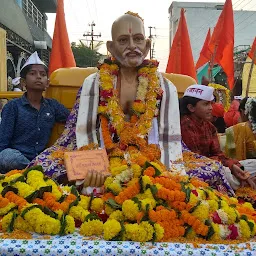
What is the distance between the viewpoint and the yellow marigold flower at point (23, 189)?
2004 millimetres

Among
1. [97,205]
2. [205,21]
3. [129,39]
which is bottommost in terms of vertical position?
[97,205]

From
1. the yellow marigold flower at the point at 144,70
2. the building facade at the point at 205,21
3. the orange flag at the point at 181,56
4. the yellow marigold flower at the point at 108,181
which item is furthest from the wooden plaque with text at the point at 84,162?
the building facade at the point at 205,21

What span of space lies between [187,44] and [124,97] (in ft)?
15.0

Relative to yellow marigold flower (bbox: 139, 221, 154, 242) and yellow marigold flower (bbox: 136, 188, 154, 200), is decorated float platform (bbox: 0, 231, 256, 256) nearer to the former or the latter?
yellow marigold flower (bbox: 139, 221, 154, 242)

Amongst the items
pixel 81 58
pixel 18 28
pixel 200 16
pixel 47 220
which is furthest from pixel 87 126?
pixel 81 58

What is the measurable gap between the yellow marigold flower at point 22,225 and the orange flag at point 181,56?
5.20 m

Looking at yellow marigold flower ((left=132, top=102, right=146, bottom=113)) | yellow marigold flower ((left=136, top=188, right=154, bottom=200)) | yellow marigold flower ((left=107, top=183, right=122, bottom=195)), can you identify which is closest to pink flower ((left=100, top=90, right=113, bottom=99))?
yellow marigold flower ((left=132, top=102, right=146, bottom=113))

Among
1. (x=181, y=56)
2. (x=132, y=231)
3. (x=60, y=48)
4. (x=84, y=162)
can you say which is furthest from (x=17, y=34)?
(x=132, y=231)

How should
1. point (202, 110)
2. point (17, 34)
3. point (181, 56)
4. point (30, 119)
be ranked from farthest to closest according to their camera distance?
1. point (17, 34)
2. point (181, 56)
3. point (202, 110)
4. point (30, 119)

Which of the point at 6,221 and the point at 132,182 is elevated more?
the point at 132,182

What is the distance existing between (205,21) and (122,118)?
1322 inches

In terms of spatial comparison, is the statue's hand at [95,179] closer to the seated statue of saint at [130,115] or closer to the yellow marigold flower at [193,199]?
the seated statue of saint at [130,115]

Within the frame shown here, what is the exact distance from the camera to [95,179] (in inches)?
92.8

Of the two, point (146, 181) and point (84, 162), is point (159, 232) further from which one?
point (84, 162)
